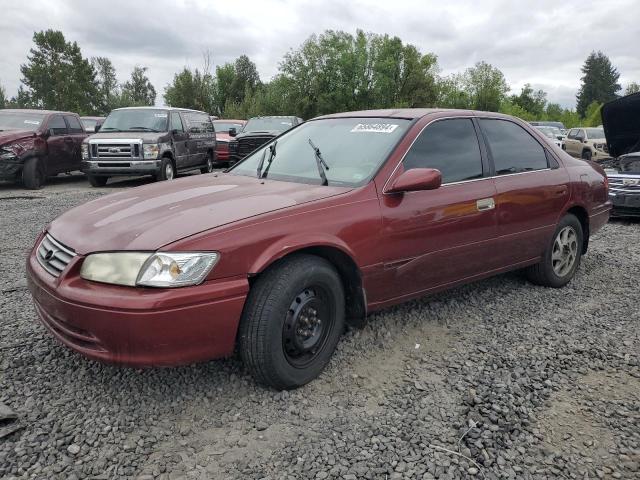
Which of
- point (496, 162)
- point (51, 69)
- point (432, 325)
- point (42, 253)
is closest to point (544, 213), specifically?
point (496, 162)

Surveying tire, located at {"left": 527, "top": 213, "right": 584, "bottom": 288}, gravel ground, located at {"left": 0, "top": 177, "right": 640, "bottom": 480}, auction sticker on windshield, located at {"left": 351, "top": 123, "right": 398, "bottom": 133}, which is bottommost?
gravel ground, located at {"left": 0, "top": 177, "right": 640, "bottom": 480}

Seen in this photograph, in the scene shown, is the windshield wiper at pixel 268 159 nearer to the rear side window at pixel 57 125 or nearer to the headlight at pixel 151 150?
the headlight at pixel 151 150

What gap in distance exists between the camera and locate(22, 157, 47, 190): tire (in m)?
10.9

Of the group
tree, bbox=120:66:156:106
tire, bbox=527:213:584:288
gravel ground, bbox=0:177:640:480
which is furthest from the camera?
tree, bbox=120:66:156:106

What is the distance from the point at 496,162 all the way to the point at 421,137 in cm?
81

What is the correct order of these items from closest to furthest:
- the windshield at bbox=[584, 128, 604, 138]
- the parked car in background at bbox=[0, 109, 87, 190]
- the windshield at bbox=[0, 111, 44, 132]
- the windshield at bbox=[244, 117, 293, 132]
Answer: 1. the parked car in background at bbox=[0, 109, 87, 190]
2. the windshield at bbox=[0, 111, 44, 132]
3. the windshield at bbox=[244, 117, 293, 132]
4. the windshield at bbox=[584, 128, 604, 138]

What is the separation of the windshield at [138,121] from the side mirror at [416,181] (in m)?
9.65

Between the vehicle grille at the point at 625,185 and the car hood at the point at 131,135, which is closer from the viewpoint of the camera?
the vehicle grille at the point at 625,185

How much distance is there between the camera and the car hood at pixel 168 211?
255 centimetres

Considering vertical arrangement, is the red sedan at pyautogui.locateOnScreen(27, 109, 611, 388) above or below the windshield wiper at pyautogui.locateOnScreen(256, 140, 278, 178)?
below

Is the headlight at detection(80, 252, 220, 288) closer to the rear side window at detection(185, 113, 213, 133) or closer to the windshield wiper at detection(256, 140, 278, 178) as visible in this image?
the windshield wiper at detection(256, 140, 278, 178)

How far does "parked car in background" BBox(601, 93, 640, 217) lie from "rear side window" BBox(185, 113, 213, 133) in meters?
8.97

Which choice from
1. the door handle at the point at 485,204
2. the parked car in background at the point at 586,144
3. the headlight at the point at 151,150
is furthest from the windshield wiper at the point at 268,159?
the parked car in background at the point at 586,144

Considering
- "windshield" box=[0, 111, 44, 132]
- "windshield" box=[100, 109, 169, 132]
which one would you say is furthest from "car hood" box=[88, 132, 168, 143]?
"windshield" box=[0, 111, 44, 132]
